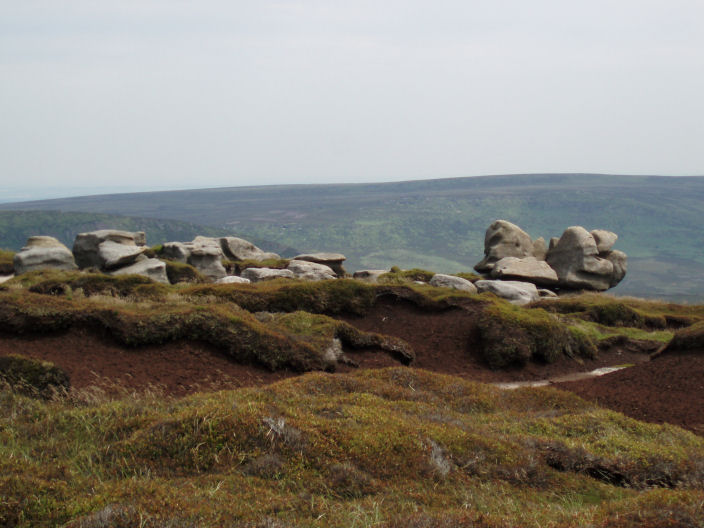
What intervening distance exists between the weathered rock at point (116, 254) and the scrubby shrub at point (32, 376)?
29.5 metres

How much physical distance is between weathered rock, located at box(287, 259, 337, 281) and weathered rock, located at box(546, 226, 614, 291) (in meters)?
21.6

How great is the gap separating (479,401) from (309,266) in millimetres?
31438

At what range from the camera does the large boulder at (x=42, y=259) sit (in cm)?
4266

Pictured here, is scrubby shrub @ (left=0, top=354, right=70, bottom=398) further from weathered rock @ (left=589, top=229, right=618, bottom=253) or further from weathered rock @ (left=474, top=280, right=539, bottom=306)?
weathered rock @ (left=589, top=229, right=618, bottom=253)

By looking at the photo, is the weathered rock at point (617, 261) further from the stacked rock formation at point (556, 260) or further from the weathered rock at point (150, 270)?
the weathered rock at point (150, 270)

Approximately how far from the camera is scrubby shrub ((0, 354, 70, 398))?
12938mm

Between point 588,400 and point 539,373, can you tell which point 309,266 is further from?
point 588,400

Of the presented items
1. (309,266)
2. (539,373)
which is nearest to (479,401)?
(539,373)

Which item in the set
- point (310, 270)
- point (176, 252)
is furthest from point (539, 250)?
point (176, 252)

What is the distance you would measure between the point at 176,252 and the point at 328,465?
42.6 metres

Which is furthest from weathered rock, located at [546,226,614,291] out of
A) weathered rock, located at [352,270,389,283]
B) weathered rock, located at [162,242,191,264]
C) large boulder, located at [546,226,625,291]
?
weathered rock, located at [162,242,191,264]

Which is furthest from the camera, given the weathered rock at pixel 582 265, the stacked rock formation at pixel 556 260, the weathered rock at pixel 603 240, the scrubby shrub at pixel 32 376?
the weathered rock at pixel 603 240

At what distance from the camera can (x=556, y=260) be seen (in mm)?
53312

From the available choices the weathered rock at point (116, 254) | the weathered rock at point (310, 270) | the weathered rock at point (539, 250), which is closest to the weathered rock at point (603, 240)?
the weathered rock at point (539, 250)
